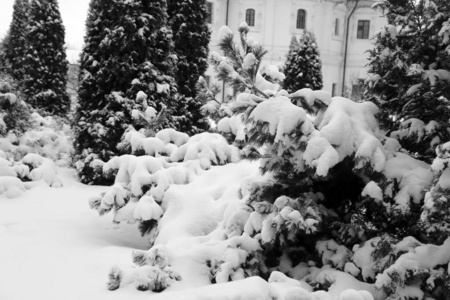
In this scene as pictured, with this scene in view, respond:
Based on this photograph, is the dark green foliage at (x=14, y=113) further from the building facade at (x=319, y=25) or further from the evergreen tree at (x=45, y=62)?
the building facade at (x=319, y=25)

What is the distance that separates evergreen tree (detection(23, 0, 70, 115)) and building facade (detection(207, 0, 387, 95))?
1299 centimetres

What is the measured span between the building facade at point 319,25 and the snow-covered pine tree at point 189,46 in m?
14.3

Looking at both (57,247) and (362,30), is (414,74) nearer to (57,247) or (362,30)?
(57,247)

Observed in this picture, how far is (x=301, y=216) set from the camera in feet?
10.6

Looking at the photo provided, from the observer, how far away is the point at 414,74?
3.48 metres

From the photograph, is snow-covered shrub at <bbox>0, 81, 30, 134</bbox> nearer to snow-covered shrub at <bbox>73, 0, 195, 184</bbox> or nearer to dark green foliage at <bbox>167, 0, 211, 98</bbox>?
snow-covered shrub at <bbox>73, 0, 195, 184</bbox>

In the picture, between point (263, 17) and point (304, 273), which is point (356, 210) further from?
point (263, 17)

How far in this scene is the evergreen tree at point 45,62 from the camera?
1817 cm

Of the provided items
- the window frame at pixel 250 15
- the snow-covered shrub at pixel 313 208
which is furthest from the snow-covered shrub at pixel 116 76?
the window frame at pixel 250 15

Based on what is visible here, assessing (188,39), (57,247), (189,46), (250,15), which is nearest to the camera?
(57,247)

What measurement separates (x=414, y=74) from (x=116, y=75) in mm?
8421

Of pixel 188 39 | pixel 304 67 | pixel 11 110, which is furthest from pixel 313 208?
pixel 304 67

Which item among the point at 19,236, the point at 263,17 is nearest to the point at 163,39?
the point at 19,236

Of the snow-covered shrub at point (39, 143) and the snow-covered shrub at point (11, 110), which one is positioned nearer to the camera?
the snow-covered shrub at point (11, 110)
